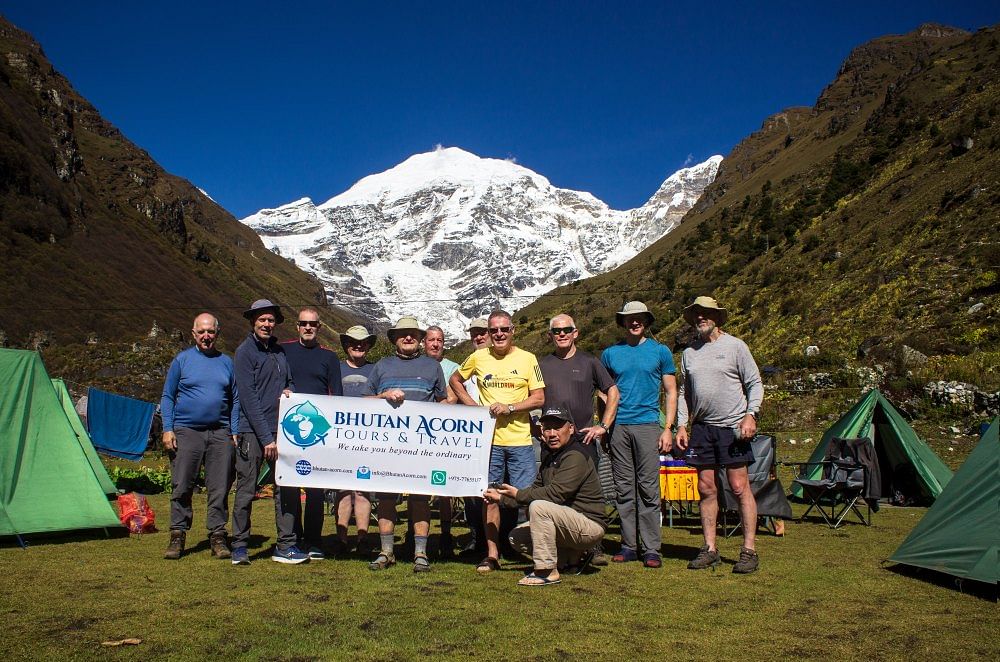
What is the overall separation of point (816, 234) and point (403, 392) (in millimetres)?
42545

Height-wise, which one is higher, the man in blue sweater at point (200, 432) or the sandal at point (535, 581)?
the man in blue sweater at point (200, 432)

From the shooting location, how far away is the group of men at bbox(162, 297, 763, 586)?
6.32m

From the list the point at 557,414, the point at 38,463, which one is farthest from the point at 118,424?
the point at 557,414

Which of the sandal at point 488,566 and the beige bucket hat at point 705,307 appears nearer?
the sandal at point 488,566

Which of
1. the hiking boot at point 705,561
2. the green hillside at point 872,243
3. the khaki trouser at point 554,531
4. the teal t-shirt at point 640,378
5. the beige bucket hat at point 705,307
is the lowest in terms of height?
the hiking boot at point 705,561

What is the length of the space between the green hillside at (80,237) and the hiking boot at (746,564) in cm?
4860

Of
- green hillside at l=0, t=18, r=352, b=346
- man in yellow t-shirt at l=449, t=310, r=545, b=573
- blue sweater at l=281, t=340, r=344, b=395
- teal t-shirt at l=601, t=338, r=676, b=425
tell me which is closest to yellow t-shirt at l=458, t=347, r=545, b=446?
man in yellow t-shirt at l=449, t=310, r=545, b=573

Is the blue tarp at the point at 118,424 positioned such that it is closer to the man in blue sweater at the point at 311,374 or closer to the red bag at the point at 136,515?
the red bag at the point at 136,515

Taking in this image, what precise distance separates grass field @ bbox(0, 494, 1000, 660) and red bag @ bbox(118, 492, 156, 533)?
135 centimetres

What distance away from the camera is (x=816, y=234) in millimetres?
44094

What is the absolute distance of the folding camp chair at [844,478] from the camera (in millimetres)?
8984

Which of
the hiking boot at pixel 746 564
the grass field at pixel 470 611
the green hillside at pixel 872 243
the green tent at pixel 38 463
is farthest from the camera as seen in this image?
the green hillside at pixel 872 243

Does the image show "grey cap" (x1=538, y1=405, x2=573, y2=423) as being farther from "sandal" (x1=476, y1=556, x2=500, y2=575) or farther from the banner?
"sandal" (x1=476, y1=556, x2=500, y2=575)

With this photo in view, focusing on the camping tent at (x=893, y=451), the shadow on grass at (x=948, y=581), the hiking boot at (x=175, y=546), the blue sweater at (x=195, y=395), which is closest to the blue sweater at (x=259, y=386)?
the blue sweater at (x=195, y=395)
